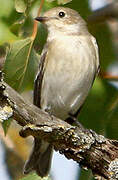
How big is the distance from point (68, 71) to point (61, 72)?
0.06 metres

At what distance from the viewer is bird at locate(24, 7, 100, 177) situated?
4875 millimetres

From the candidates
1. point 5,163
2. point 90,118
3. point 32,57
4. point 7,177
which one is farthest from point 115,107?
point 5,163

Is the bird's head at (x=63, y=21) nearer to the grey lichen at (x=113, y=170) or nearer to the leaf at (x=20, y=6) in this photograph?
the leaf at (x=20, y=6)

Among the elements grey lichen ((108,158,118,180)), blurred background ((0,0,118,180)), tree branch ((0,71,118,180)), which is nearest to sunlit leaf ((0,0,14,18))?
blurred background ((0,0,118,180))

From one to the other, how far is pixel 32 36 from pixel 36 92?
100 centimetres

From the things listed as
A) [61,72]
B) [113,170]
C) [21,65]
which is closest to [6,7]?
[21,65]

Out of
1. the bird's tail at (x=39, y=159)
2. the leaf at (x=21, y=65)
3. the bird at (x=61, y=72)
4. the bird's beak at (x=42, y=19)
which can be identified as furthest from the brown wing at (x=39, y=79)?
the leaf at (x=21, y=65)

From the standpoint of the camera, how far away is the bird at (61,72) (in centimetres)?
488

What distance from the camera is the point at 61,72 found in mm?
4863

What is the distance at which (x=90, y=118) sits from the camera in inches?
170

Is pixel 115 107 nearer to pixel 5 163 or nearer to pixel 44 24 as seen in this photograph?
pixel 44 24

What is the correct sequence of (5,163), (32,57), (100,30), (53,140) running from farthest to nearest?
1. (5,163)
2. (100,30)
3. (32,57)
4. (53,140)

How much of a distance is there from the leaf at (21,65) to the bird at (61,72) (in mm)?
653

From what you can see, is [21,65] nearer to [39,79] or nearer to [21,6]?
[21,6]
